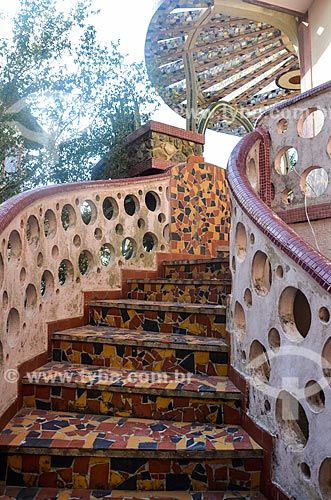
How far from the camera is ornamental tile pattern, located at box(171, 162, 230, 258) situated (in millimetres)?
4945

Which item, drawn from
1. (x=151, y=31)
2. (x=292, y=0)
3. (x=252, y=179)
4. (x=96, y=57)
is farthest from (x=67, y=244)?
(x=151, y=31)

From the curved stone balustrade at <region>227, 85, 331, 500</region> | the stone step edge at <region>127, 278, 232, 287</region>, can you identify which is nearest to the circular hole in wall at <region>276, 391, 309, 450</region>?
the curved stone balustrade at <region>227, 85, 331, 500</region>

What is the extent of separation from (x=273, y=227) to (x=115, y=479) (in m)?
1.52

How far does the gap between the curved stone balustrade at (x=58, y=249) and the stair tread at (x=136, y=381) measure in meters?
0.21

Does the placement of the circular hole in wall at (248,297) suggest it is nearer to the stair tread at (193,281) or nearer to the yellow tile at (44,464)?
the stair tread at (193,281)

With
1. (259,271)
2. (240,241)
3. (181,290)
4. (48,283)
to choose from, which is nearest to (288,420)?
(259,271)

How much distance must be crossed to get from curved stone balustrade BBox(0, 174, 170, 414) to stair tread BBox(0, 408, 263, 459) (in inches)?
9.9

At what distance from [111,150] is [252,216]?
359cm

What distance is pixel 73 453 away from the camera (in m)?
2.03

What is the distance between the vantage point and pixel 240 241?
8.41 ft

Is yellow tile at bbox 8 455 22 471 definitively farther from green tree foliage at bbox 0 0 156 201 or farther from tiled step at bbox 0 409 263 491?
green tree foliage at bbox 0 0 156 201

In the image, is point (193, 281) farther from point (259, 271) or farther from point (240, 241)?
point (259, 271)

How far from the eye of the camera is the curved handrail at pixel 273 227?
1.66m

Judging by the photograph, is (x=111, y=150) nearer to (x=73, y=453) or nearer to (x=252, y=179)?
(x=252, y=179)
